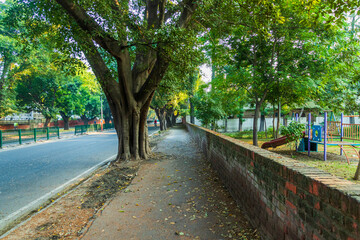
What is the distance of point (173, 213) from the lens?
14.0 feet

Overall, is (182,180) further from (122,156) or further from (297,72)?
(297,72)

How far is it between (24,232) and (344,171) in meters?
8.90

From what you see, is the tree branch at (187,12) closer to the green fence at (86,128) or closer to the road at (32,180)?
the road at (32,180)

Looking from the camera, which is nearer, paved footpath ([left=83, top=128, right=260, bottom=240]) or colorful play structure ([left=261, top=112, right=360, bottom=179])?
paved footpath ([left=83, top=128, right=260, bottom=240])

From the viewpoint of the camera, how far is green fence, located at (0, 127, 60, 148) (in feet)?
53.5

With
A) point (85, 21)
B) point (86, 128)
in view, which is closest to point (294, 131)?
point (85, 21)

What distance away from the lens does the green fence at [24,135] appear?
1631 centimetres

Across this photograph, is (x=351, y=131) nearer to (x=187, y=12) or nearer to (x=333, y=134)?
(x=333, y=134)

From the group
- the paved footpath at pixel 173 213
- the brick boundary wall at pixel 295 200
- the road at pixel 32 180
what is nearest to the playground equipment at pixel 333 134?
the paved footpath at pixel 173 213

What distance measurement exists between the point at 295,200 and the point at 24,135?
2147cm

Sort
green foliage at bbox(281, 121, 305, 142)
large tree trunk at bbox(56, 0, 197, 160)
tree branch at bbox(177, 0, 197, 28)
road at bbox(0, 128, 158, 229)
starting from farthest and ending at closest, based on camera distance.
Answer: green foliage at bbox(281, 121, 305, 142), tree branch at bbox(177, 0, 197, 28), large tree trunk at bbox(56, 0, 197, 160), road at bbox(0, 128, 158, 229)

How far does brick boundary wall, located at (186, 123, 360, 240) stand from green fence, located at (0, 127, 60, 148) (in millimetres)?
18382

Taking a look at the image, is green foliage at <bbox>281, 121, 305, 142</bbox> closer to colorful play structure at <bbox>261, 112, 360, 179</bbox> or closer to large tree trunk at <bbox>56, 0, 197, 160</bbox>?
colorful play structure at <bbox>261, 112, 360, 179</bbox>

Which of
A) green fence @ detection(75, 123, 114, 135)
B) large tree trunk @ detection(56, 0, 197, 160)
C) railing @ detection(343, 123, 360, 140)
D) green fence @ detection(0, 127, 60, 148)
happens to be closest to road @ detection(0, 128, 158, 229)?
large tree trunk @ detection(56, 0, 197, 160)
